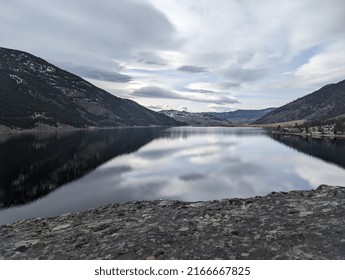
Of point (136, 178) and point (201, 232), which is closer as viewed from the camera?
point (201, 232)

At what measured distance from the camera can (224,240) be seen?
14625 millimetres

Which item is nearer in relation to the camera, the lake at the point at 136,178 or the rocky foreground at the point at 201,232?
the rocky foreground at the point at 201,232

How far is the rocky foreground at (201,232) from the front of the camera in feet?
44.1

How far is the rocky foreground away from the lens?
1345 centimetres

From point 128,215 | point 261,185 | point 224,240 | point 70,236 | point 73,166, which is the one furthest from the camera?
point 73,166

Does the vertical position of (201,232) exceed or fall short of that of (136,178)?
it exceeds it

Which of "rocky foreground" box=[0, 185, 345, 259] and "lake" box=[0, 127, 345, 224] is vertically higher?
"rocky foreground" box=[0, 185, 345, 259]

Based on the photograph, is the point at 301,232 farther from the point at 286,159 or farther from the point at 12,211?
the point at 286,159

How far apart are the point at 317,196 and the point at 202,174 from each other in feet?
227

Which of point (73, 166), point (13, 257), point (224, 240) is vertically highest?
point (224, 240)

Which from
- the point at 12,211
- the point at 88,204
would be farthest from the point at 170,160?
the point at 12,211

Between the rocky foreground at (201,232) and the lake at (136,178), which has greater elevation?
the rocky foreground at (201,232)

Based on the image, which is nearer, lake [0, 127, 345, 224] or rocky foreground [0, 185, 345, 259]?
rocky foreground [0, 185, 345, 259]

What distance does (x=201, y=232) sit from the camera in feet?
52.4
